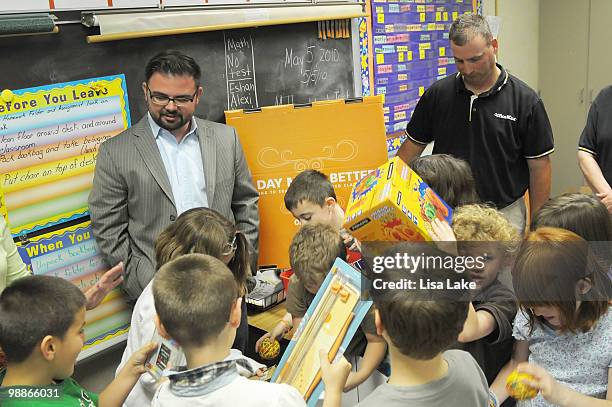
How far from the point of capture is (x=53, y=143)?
7.43ft

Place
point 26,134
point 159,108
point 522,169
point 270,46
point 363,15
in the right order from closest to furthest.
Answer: point 26,134, point 159,108, point 522,169, point 270,46, point 363,15

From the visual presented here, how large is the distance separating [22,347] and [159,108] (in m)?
1.22

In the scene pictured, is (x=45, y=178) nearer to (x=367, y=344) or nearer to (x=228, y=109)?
(x=228, y=109)

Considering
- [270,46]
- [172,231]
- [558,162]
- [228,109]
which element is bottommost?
[558,162]

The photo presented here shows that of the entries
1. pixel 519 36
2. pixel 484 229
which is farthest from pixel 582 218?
pixel 519 36

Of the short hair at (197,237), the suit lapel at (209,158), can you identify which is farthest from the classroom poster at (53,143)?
the short hair at (197,237)

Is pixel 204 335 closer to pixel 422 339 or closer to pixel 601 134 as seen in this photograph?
pixel 422 339

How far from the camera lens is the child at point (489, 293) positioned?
1525 mm

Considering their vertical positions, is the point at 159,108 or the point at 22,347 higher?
the point at 159,108

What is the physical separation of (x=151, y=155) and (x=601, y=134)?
2.14 metres

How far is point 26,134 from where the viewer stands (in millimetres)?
2172

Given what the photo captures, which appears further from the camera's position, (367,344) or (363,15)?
(363,15)

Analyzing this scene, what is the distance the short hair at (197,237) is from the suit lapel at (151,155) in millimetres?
576

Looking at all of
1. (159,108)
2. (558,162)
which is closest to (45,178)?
(159,108)
